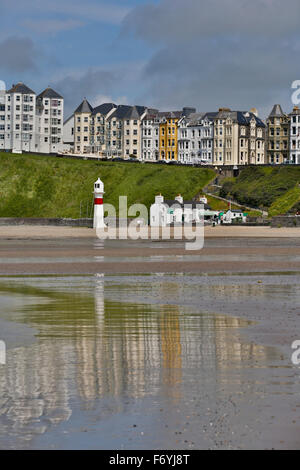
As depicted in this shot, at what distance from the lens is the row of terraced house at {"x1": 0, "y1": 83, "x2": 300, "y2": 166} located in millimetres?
170250

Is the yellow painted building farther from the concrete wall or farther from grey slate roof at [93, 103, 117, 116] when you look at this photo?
the concrete wall

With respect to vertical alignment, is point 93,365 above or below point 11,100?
below

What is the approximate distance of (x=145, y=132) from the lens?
610 ft

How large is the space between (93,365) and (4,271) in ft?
72.4

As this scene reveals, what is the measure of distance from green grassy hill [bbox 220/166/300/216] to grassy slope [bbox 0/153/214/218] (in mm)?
6577

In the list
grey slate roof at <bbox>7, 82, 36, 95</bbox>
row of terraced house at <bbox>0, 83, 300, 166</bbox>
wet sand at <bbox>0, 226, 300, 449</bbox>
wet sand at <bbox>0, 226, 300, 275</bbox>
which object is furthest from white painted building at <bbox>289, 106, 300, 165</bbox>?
wet sand at <bbox>0, 226, 300, 449</bbox>

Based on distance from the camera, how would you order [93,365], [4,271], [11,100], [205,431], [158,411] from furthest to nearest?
[11,100] < [4,271] < [93,365] < [158,411] < [205,431]

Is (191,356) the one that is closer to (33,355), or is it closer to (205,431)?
(33,355)

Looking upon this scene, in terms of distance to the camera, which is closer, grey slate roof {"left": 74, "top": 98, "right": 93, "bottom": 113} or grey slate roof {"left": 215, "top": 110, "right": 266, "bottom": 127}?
grey slate roof {"left": 215, "top": 110, "right": 266, "bottom": 127}

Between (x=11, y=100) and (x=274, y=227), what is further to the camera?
(x=11, y=100)

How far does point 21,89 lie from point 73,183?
2143 inches

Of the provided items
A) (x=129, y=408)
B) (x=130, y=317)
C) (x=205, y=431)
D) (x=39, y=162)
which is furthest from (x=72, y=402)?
(x=39, y=162)

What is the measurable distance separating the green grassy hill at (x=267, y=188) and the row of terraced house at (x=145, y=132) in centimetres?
2681

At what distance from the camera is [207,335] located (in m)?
17.6
